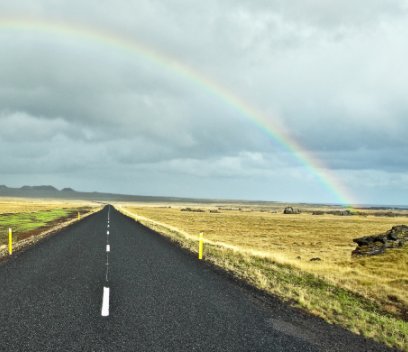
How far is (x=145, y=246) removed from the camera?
2123cm

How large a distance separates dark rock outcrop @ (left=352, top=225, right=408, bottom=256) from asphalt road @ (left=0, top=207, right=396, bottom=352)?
13.6 m

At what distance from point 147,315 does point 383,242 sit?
1991 cm

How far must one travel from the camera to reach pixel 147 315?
7828 millimetres

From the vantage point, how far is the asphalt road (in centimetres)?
627

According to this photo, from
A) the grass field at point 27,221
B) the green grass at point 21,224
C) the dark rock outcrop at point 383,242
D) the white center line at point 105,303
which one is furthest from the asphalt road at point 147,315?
the green grass at point 21,224

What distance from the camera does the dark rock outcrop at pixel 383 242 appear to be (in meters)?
22.6

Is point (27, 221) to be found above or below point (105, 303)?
below

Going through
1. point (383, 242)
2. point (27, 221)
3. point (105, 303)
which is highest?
point (383, 242)

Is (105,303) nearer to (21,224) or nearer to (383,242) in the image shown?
(383,242)

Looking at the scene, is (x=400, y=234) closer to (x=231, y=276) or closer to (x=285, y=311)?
(x=231, y=276)

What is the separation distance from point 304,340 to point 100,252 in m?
13.6

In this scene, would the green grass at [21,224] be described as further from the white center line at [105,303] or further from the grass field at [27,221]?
the white center line at [105,303]

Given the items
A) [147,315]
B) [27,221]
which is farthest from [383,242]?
[27,221]

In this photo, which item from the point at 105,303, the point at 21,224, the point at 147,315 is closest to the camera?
the point at 147,315
